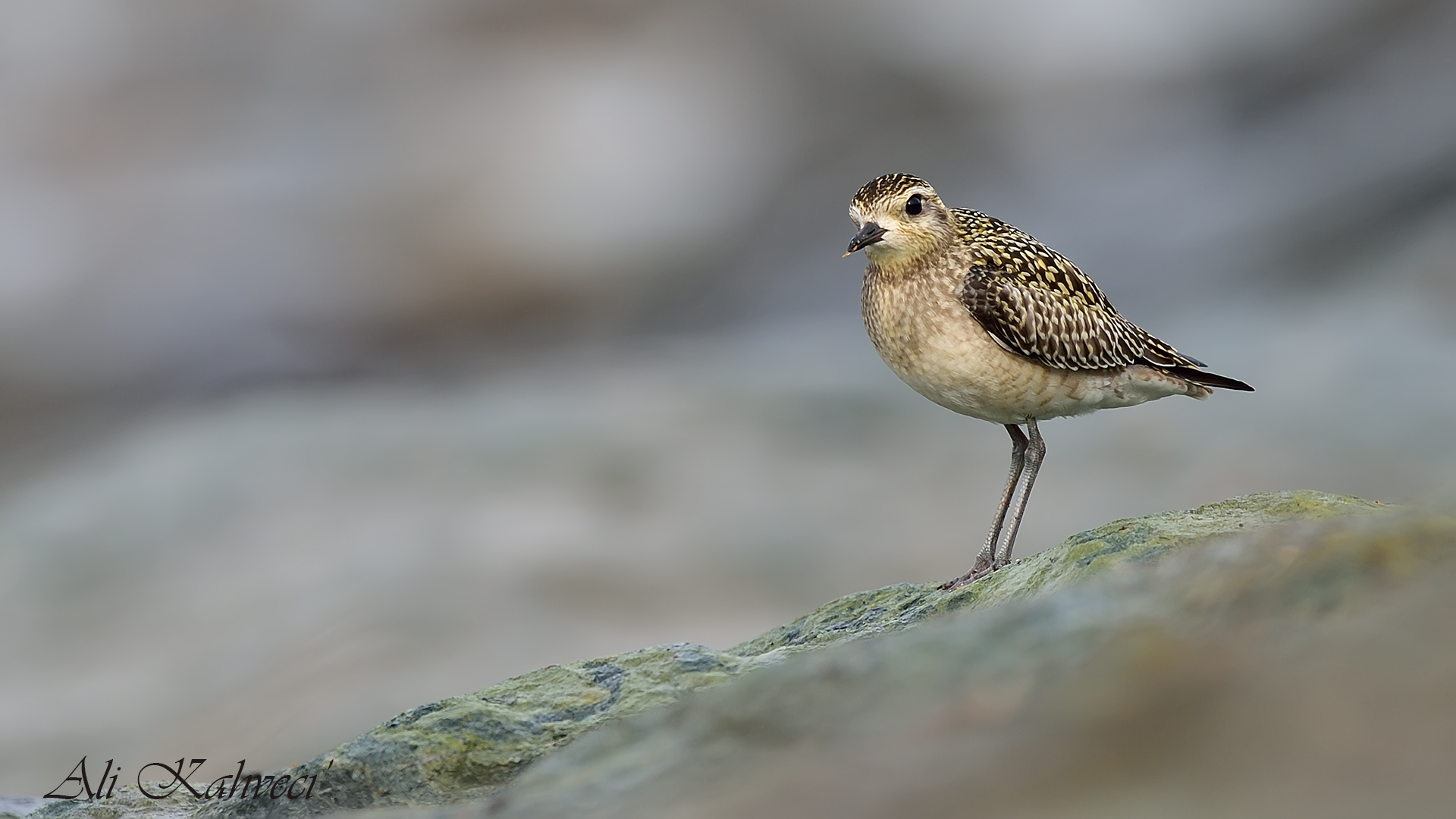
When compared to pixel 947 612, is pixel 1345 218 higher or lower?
higher

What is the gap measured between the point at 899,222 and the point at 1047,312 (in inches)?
41.1

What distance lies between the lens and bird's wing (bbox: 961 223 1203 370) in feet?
27.7

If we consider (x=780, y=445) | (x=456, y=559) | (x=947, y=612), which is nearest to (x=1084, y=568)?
(x=947, y=612)

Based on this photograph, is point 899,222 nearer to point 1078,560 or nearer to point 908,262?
point 908,262

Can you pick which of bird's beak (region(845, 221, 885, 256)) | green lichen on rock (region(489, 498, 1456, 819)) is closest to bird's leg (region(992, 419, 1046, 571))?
bird's beak (region(845, 221, 885, 256))

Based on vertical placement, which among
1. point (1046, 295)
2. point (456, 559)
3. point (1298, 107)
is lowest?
point (1046, 295)

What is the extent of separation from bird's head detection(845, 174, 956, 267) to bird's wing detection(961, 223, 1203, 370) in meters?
0.30

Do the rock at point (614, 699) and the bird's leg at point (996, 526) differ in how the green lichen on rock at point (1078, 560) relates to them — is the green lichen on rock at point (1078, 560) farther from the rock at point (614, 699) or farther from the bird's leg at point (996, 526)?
the bird's leg at point (996, 526)

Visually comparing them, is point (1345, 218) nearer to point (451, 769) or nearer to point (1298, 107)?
point (1298, 107)

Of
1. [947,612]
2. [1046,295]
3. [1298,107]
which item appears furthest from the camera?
[1298,107]

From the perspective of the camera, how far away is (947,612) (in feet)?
21.6

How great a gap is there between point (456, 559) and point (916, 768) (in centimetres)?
1940

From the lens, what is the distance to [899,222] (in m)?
8.66

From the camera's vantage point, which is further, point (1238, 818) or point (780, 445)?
point (780, 445)
